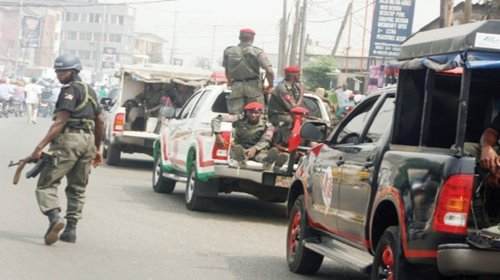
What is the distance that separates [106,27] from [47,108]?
105163 mm

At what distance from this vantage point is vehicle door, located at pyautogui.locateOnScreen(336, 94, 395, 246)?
28.8 feet

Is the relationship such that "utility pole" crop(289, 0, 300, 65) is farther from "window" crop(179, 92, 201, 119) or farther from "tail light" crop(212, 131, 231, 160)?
"tail light" crop(212, 131, 231, 160)

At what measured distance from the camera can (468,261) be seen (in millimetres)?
7098

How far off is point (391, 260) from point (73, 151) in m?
4.46

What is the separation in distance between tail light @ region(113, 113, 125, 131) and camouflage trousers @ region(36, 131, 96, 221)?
11.7 metres

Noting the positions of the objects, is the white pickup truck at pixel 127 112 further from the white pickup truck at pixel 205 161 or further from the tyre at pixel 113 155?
the white pickup truck at pixel 205 161

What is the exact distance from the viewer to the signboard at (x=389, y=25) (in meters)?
35.3

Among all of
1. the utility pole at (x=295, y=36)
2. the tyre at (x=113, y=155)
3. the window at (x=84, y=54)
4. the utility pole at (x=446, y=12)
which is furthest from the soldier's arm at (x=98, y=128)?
the window at (x=84, y=54)

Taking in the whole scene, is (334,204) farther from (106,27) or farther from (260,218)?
(106,27)

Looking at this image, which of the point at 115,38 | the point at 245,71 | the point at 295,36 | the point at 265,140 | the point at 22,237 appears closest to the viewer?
the point at 22,237

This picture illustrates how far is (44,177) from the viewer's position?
11.5 m

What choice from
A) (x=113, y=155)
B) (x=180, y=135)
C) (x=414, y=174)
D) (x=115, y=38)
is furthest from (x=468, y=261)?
(x=115, y=38)

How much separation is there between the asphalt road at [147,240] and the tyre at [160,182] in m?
0.15

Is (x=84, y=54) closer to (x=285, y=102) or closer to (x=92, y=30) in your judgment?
(x=92, y=30)
